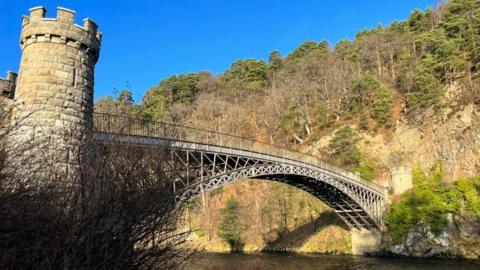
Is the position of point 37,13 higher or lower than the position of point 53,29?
higher

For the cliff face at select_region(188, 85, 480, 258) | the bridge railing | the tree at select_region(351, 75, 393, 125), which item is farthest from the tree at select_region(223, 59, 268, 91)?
the cliff face at select_region(188, 85, 480, 258)

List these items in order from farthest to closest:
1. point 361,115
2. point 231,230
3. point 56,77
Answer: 1. point 361,115
2. point 231,230
3. point 56,77

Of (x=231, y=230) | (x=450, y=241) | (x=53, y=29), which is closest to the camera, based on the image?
(x=53, y=29)

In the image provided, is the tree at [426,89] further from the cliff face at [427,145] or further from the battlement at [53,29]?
the battlement at [53,29]

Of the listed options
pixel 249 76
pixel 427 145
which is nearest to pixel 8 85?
pixel 427 145

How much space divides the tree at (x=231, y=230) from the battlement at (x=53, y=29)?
105ft

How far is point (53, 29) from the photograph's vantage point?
32.4 feet

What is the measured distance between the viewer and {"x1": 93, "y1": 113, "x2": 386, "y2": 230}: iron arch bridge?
20.0 metres

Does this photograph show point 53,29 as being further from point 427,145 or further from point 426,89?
point 426,89

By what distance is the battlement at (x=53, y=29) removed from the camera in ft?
32.4

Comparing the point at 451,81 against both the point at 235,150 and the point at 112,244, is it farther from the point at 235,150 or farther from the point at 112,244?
the point at 112,244

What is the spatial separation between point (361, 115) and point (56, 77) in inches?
1658

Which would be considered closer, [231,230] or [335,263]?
[335,263]

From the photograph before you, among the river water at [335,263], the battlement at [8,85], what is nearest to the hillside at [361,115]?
the river water at [335,263]
